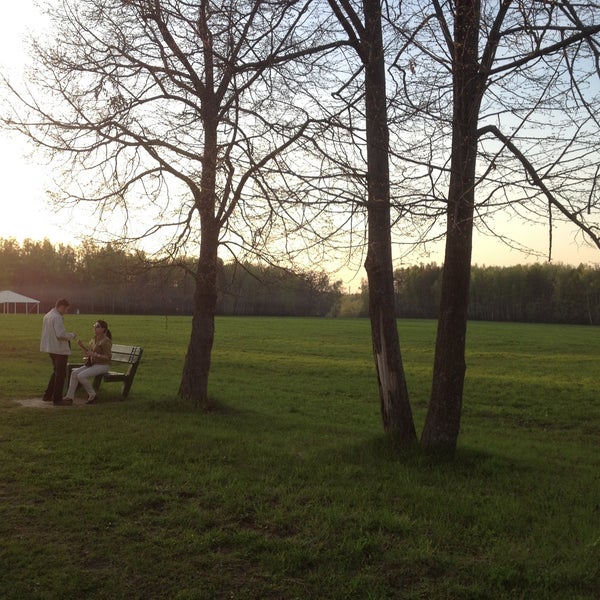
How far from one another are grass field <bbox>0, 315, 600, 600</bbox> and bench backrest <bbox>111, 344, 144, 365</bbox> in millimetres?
1901

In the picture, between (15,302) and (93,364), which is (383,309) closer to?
(93,364)

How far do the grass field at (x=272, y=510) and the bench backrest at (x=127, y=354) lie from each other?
190 cm

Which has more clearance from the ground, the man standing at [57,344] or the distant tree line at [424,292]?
the distant tree line at [424,292]

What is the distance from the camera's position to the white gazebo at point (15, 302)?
8731cm

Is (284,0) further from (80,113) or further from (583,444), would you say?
(583,444)

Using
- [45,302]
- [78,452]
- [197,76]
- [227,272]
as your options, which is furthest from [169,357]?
[45,302]

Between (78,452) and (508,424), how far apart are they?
10076 millimetres

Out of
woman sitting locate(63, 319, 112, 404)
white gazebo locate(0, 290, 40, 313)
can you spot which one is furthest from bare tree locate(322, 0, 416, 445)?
white gazebo locate(0, 290, 40, 313)

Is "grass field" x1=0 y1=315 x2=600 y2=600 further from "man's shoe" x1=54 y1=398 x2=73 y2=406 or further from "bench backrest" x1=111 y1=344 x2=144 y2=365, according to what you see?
"bench backrest" x1=111 y1=344 x2=144 y2=365

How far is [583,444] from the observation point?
38.3ft

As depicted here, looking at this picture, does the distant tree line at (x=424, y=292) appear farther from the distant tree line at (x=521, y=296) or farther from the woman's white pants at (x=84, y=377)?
the woman's white pants at (x=84, y=377)

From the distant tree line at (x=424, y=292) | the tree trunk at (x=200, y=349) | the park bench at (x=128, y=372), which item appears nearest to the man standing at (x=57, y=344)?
the park bench at (x=128, y=372)

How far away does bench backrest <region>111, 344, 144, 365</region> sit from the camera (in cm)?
1313

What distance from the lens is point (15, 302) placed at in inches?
3551
